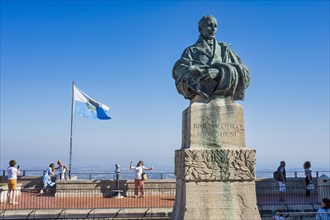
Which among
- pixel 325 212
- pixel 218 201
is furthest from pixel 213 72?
pixel 325 212

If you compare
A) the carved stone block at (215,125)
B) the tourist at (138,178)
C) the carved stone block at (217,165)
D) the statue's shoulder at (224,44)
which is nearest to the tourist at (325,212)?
the carved stone block at (217,165)

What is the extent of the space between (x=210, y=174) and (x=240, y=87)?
7.52 feet

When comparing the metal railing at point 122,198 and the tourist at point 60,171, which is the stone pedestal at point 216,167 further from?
the tourist at point 60,171

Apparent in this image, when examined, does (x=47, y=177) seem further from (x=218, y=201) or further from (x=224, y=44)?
(x=224, y=44)

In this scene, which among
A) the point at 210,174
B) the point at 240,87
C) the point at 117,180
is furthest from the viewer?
the point at 117,180

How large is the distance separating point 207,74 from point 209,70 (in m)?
0.11

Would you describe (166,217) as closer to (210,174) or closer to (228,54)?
(210,174)

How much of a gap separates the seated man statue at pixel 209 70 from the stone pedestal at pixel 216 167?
364mm

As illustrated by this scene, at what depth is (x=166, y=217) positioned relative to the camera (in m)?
13.4

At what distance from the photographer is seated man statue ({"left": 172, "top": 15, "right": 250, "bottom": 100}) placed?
8.67 m

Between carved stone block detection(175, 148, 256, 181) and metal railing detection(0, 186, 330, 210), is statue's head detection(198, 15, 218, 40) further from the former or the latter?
metal railing detection(0, 186, 330, 210)

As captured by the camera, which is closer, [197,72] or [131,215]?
[197,72]

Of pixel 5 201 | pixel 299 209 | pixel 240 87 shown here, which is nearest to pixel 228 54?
pixel 240 87

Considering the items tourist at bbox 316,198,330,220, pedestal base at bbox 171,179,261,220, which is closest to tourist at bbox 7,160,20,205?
pedestal base at bbox 171,179,261,220
